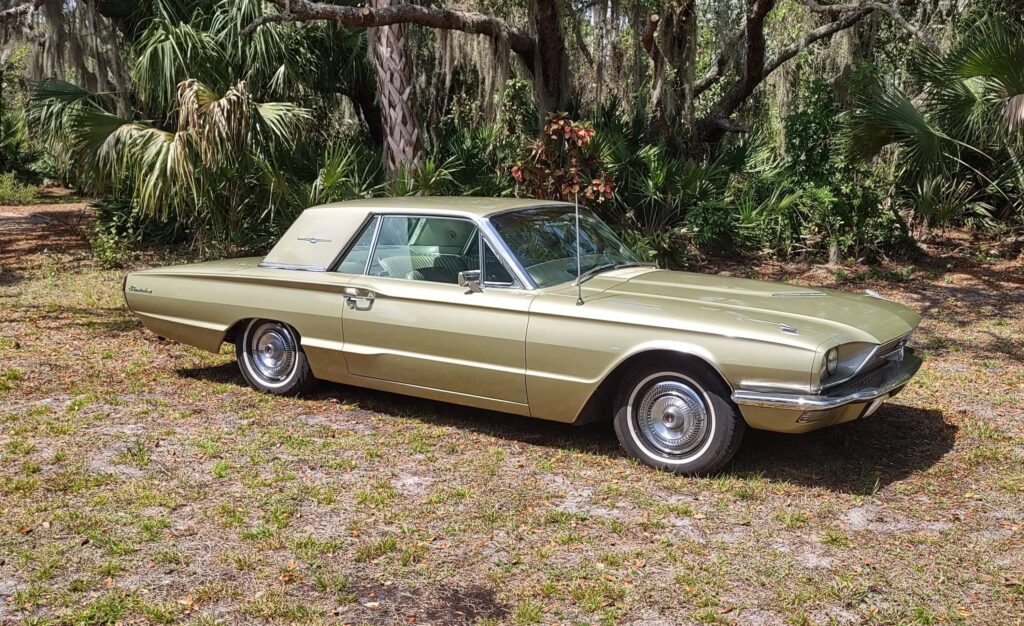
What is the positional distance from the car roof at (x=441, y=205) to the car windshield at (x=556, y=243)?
91mm

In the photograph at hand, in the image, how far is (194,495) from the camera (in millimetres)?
4844

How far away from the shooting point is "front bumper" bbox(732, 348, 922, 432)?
4.56m

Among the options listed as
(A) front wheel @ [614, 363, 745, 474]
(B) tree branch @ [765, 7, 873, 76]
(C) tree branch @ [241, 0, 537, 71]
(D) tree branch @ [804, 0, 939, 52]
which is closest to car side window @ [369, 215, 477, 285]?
(A) front wheel @ [614, 363, 745, 474]

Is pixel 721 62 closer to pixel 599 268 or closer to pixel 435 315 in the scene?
pixel 599 268

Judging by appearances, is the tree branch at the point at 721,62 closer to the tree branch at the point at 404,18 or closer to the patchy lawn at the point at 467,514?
the tree branch at the point at 404,18

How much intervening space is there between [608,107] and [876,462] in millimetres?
9200

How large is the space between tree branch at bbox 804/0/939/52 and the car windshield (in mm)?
7032

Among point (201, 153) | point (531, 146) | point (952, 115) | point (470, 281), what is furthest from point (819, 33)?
point (470, 281)

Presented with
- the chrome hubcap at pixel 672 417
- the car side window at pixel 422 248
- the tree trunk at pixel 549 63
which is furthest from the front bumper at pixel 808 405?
the tree trunk at pixel 549 63

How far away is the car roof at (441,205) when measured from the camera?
5.84 meters

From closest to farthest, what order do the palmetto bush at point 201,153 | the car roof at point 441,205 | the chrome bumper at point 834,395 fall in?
the chrome bumper at point 834,395, the car roof at point 441,205, the palmetto bush at point 201,153

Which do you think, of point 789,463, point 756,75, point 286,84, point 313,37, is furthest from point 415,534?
point 756,75

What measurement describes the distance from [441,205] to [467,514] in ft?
7.02

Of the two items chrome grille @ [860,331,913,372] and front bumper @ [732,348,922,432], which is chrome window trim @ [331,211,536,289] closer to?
front bumper @ [732,348,922,432]
